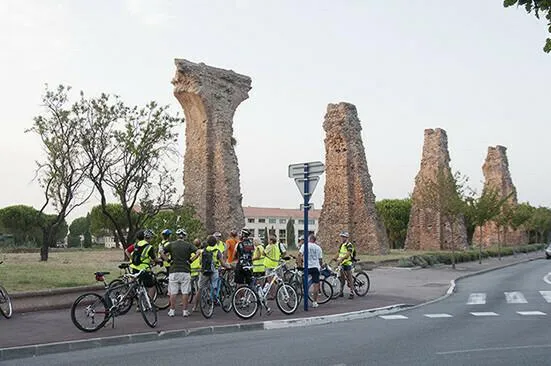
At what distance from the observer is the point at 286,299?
14.1 m

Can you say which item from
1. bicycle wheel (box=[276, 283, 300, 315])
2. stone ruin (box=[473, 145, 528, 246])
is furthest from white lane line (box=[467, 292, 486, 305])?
stone ruin (box=[473, 145, 528, 246])

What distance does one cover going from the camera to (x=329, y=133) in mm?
41312

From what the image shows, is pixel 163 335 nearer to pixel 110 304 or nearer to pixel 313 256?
pixel 110 304

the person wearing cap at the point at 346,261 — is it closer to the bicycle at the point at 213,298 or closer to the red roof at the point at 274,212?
the bicycle at the point at 213,298

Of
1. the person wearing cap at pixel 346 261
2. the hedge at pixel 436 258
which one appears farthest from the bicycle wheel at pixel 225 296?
the hedge at pixel 436 258

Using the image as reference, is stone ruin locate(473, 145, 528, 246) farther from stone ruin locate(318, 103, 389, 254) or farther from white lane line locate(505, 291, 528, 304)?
white lane line locate(505, 291, 528, 304)

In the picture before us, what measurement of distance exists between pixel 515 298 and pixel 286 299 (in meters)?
7.75

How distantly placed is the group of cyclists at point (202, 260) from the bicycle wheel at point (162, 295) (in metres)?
0.61

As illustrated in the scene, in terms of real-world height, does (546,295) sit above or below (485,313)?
above

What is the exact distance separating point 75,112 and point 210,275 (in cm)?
2141

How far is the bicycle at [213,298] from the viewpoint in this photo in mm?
13349

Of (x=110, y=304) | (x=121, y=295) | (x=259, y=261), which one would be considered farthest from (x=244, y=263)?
(x=110, y=304)

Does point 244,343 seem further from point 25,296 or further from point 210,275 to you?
point 25,296

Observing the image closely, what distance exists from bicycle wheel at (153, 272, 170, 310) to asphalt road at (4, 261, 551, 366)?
369 cm
